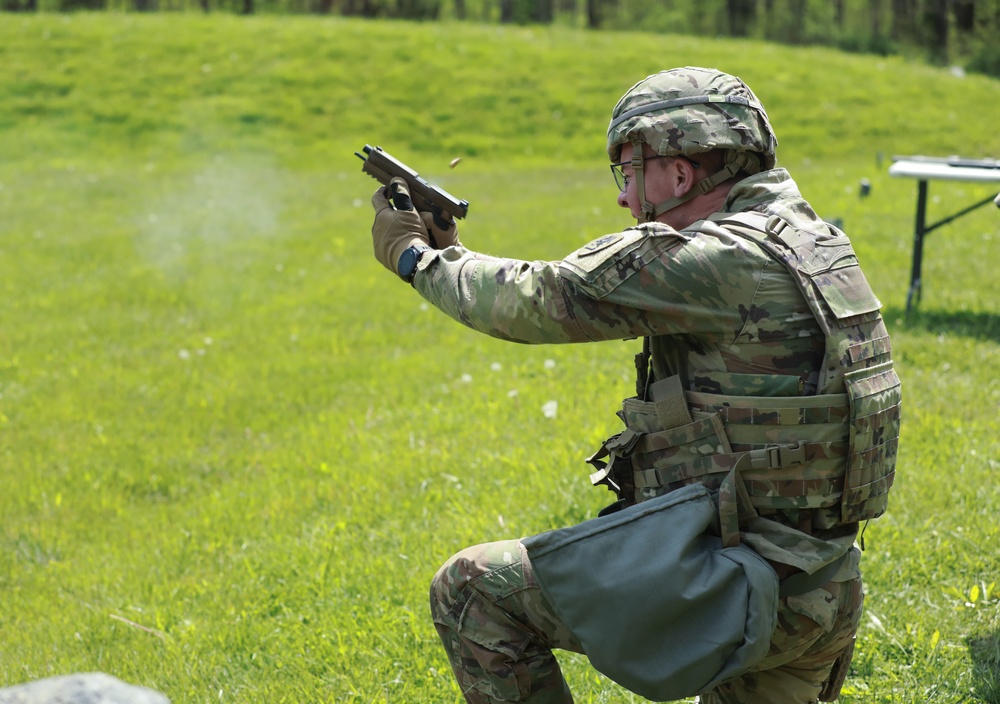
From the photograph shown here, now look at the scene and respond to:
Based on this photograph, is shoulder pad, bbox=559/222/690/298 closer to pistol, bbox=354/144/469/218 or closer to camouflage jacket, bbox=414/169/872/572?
camouflage jacket, bbox=414/169/872/572

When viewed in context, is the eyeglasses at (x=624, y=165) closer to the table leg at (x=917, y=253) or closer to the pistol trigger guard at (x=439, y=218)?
the pistol trigger guard at (x=439, y=218)

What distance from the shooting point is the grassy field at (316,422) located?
4.12 meters

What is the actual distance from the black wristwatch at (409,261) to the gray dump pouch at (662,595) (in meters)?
0.91

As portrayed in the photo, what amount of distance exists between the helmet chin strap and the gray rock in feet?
5.95

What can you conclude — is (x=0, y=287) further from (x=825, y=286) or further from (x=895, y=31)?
(x=895, y=31)

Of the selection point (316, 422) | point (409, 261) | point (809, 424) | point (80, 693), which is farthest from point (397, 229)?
Result: point (316, 422)

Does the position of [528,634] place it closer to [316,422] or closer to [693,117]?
[693,117]

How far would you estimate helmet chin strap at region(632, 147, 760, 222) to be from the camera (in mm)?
2879

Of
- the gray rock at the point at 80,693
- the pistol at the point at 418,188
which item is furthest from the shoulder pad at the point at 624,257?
the gray rock at the point at 80,693

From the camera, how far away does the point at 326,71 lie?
886 inches

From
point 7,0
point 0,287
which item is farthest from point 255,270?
point 7,0

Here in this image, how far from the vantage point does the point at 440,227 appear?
129 inches

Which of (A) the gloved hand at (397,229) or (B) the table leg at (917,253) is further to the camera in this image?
(B) the table leg at (917,253)

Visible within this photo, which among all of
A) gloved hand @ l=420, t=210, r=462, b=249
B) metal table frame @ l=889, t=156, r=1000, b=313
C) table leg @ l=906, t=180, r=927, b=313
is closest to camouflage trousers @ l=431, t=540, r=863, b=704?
gloved hand @ l=420, t=210, r=462, b=249
